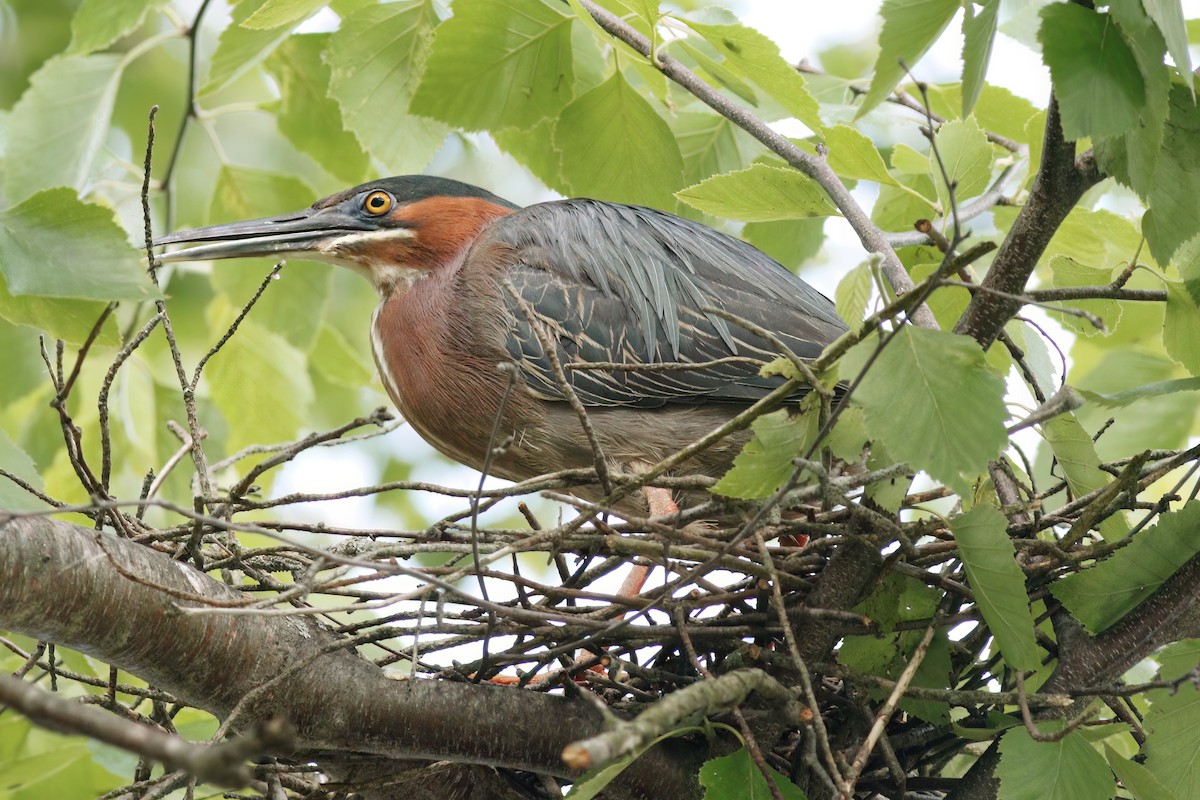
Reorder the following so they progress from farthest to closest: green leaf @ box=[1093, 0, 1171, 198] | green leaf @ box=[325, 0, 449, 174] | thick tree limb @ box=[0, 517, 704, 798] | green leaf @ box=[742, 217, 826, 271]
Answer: green leaf @ box=[742, 217, 826, 271], green leaf @ box=[325, 0, 449, 174], thick tree limb @ box=[0, 517, 704, 798], green leaf @ box=[1093, 0, 1171, 198]

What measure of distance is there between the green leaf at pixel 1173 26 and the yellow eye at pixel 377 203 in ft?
7.59

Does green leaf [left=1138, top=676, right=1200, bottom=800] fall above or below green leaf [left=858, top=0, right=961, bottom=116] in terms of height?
below

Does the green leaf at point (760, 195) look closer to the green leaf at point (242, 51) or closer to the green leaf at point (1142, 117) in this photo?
the green leaf at point (1142, 117)

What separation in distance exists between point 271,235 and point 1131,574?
2.32 metres

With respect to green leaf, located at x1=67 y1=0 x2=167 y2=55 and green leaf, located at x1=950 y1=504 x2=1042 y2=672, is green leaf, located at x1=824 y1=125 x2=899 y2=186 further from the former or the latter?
green leaf, located at x1=67 y1=0 x2=167 y2=55

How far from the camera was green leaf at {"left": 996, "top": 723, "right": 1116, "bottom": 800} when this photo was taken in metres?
1.85

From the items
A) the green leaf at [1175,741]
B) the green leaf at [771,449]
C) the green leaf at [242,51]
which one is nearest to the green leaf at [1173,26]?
the green leaf at [771,449]

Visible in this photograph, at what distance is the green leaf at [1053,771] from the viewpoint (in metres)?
1.85

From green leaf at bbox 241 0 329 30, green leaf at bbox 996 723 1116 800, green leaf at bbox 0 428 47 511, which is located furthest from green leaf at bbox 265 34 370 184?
green leaf at bbox 996 723 1116 800

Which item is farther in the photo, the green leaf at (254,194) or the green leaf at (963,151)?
the green leaf at (254,194)

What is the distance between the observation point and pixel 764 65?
89.7 inches

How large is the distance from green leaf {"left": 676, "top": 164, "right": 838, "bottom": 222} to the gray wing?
63 centimetres

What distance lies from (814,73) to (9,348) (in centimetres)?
230

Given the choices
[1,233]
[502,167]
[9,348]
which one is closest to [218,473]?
[9,348]
